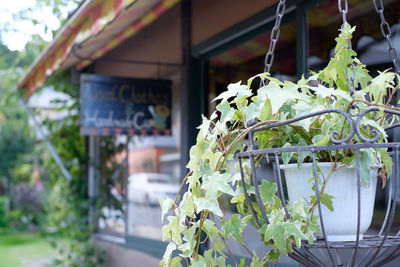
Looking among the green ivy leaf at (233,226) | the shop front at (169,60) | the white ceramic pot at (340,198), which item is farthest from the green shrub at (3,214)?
the white ceramic pot at (340,198)

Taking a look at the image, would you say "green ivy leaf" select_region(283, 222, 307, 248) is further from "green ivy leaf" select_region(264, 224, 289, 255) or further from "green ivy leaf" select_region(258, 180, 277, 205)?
"green ivy leaf" select_region(258, 180, 277, 205)

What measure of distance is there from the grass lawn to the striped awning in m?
3.26

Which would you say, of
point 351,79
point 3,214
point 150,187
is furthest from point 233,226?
point 3,214

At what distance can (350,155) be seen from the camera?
1.12 meters

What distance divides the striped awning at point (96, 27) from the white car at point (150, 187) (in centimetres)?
126

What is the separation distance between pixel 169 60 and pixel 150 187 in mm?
1251

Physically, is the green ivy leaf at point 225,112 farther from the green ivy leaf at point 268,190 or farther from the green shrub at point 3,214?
the green shrub at point 3,214

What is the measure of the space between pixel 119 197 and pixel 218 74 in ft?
7.08

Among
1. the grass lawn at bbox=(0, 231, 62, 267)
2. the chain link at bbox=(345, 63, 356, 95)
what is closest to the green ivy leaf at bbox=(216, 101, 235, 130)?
the chain link at bbox=(345, 63, 356, 95)

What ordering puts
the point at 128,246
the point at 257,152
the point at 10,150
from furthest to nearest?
the point at 10,150 < the point at 128,246 < the point at 257,152

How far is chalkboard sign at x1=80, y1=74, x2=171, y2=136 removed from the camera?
3.86 m

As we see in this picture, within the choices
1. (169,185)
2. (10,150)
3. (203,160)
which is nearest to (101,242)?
(169,185)

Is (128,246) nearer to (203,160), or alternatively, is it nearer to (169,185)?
(169,185)

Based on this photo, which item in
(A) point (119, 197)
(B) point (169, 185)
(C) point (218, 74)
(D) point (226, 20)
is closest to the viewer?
(D) point (226, 20)
